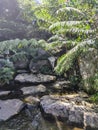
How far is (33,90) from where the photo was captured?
843cm

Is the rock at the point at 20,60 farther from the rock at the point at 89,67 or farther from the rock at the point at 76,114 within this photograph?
the rock at the point at 76,114

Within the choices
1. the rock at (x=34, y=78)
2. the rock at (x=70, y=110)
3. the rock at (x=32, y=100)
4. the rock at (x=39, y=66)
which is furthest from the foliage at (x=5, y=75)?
the rock at (x=70, y=110)

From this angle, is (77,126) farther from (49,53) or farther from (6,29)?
(6,29)

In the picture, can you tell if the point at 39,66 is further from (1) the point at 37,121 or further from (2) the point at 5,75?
(1) the point at 37,121

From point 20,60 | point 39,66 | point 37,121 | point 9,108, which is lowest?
point 37,121

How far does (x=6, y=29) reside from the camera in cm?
1404

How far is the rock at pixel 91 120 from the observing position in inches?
228

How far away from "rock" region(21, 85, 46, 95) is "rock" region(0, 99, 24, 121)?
36.7 inches

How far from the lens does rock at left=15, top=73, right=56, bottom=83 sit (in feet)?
30.9

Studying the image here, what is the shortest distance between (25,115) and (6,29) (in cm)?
850

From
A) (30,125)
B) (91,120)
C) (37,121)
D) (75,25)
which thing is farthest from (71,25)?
(30,125)

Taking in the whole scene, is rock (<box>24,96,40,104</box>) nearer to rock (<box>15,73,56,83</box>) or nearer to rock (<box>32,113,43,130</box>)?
rock (<box>32,113,43,130</box>)

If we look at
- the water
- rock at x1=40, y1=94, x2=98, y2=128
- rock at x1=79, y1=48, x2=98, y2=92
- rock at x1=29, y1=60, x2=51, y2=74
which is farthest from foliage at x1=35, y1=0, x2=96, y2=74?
the water

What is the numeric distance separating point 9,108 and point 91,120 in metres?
2.63
